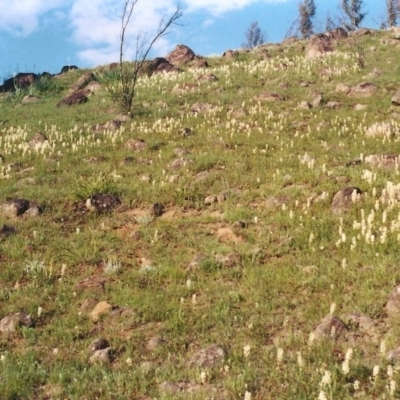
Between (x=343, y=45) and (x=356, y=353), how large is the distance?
1170 inches

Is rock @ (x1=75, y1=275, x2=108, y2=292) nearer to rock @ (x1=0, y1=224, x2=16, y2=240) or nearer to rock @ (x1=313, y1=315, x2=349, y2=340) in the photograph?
rock @ (x1=0, y1=224, x2=16, y2=240)

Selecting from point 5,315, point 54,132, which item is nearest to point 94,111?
point 54,132

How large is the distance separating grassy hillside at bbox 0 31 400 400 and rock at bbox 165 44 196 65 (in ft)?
59.5

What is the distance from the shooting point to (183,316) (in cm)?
766

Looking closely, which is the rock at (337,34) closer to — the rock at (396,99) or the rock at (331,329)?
the rock at (396,99)

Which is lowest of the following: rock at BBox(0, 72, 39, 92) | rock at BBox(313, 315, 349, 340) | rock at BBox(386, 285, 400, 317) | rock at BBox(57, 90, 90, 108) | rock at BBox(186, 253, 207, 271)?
rock at BBox(313, 315, 349, 340)

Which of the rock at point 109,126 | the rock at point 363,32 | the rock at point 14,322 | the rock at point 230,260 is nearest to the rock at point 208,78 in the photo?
the rock at point 109,126

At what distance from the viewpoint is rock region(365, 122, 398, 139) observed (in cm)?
1465

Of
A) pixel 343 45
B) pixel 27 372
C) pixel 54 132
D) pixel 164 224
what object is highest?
pixel 343 45

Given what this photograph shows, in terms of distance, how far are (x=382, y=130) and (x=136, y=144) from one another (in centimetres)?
710

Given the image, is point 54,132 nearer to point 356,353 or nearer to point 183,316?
point 183,316

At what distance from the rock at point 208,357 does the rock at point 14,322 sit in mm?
2796

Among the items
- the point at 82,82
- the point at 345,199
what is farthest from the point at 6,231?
the point at 82,82

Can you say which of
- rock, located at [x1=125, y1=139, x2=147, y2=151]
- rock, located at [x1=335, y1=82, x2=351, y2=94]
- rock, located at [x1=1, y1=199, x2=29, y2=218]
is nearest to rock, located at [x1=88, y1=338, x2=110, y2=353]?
rock, located at [x1=1, y1=199, x2=29, y2=218]
